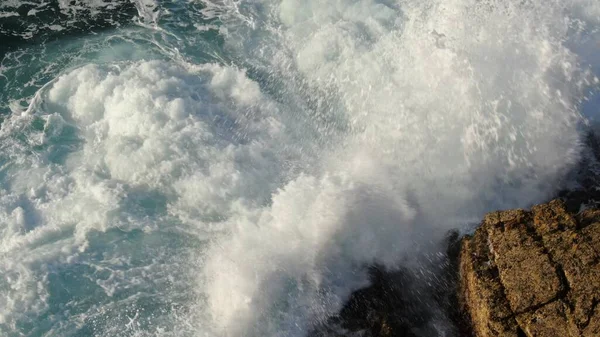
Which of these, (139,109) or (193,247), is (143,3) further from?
(193,247)

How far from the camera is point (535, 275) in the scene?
721 cm

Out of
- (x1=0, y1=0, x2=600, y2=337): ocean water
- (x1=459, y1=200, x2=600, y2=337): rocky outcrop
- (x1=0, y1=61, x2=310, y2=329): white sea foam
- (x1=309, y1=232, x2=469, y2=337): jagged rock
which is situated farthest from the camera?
(x1=0, y1=61, x2=310, y2=329): white sea foam

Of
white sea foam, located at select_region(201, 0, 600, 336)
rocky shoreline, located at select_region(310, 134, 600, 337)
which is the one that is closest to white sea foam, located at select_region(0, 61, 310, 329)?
white sea foam, located at select_region(201, 0, 600, 336)

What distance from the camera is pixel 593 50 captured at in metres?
11.3

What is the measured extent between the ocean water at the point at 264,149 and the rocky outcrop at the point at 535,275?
0.82 m

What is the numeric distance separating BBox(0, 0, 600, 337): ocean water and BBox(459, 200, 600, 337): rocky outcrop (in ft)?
2.69

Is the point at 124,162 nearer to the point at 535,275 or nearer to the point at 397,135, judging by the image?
the point at 397,135

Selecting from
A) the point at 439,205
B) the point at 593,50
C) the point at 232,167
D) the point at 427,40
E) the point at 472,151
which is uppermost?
the point at 593,50

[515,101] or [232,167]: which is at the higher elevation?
[515,101]

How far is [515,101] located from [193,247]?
679cm

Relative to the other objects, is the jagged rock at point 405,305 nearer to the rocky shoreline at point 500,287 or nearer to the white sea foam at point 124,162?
the rocky shoreline at point 500,287

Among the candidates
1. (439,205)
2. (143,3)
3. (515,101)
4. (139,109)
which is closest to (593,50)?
(515,101)

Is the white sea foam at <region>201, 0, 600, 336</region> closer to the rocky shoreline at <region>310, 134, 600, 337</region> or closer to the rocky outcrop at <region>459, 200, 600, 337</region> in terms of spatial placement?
the rocky shoreline at <region>310, 134, 600, 337</region>

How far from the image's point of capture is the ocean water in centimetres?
848
